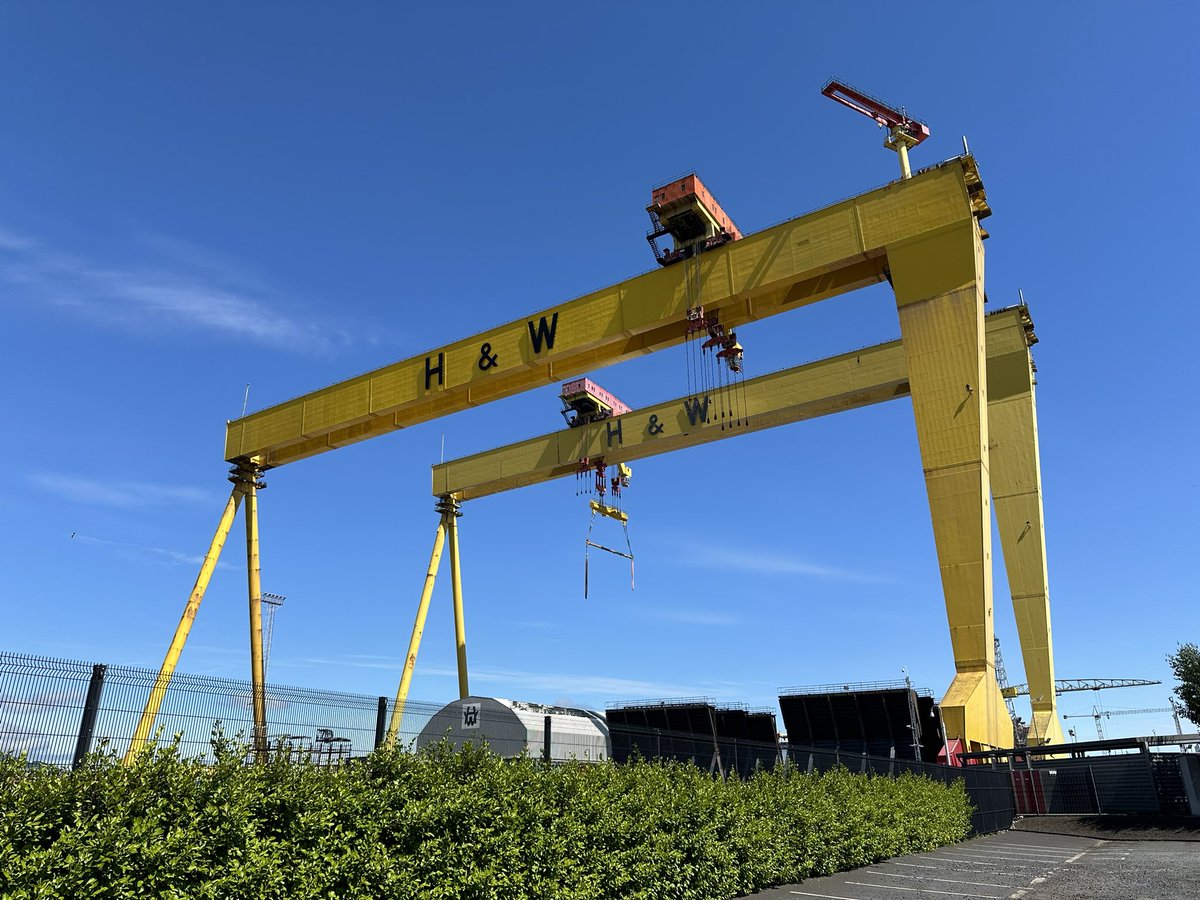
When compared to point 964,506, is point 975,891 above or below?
below

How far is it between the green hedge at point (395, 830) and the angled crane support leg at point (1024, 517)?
2287 cm

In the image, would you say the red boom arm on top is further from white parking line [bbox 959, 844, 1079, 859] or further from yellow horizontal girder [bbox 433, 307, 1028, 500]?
white parking line [bbox 959, 844, 1079, 859]

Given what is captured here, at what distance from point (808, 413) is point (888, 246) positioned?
685 cm

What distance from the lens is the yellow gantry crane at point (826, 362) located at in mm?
17172

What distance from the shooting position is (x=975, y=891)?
35.4 feet

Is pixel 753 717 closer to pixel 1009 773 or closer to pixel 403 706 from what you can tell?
pixel 1009 773

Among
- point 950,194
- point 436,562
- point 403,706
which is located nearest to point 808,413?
point 950,194

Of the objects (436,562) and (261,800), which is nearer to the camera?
(261,800)

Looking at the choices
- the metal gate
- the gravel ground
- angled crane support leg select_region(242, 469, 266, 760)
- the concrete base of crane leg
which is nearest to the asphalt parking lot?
the gravel ground

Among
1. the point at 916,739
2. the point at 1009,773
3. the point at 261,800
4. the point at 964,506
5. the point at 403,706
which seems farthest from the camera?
the point at 916,739

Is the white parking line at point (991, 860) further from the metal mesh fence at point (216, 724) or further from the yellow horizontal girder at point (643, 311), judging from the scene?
the yellow horizontal girder at point (643, 311)

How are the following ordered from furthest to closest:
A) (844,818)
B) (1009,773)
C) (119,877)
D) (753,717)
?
(753,717) < (1009,773) < (844,818) < (119,877)

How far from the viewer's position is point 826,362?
22.7 metres

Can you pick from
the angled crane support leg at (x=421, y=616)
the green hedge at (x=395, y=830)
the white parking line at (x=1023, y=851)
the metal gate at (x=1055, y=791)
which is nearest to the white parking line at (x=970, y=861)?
the white parking line at (x=1023, y=851)
